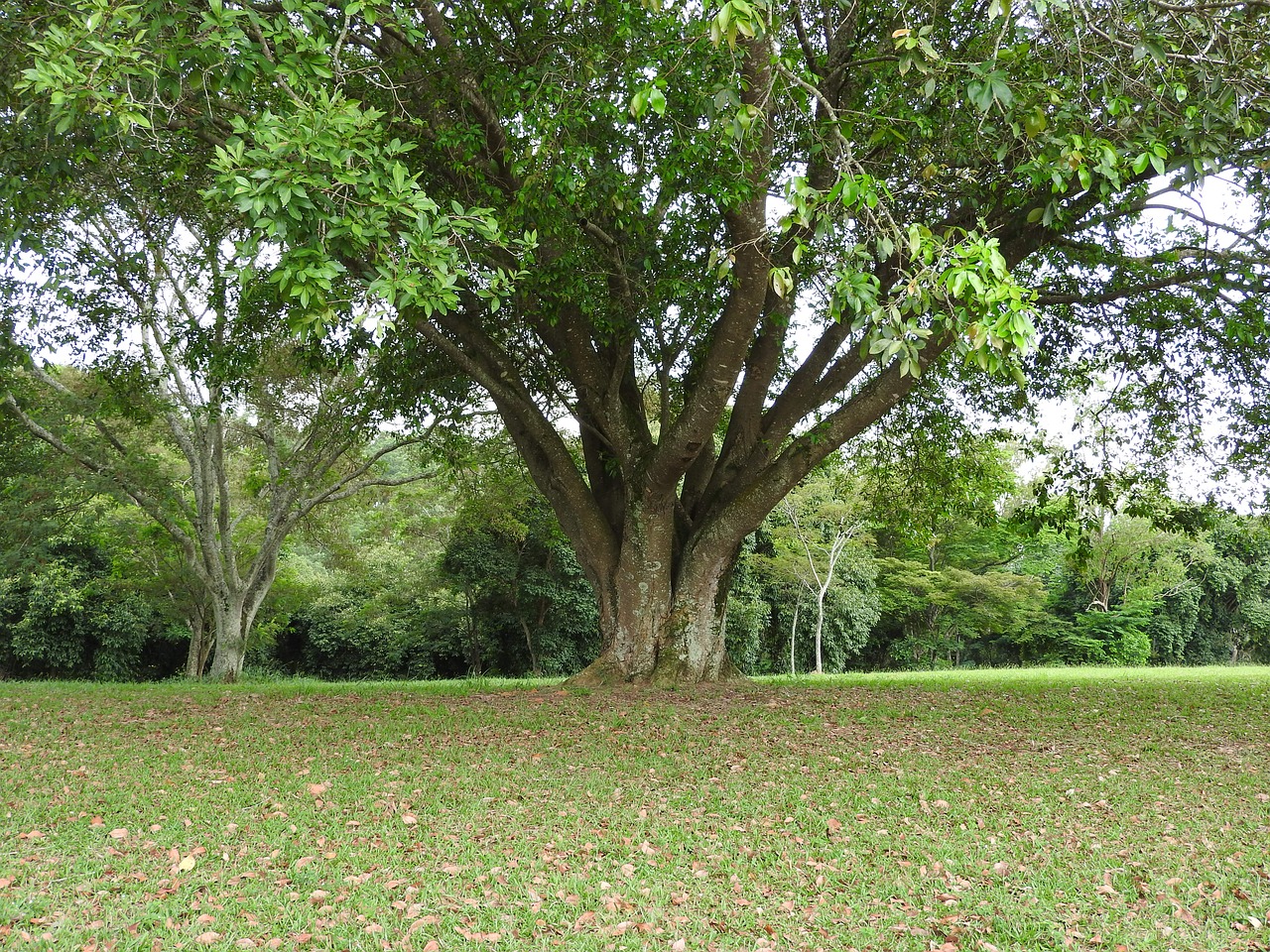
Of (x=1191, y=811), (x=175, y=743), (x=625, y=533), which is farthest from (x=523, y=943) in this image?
(x=625, y=533)

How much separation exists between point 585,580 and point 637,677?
42.3 ft

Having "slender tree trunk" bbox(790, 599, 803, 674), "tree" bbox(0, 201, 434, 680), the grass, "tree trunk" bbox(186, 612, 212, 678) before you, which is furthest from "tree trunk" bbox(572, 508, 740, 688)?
"slender tree trunk" bbox(790, 599, 803, 674)

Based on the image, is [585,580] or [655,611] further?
[585,580]

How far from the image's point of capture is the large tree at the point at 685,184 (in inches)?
163

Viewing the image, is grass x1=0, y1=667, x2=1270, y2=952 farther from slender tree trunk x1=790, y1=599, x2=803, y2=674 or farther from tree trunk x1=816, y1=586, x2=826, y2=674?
slender tree trunk x1=790, y1=599, x2=803, y2=674

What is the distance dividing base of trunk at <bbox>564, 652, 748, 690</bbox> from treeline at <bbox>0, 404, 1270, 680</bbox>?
16.4 feet

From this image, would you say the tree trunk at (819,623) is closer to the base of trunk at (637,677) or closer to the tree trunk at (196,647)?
the base of trunk at (637,677)

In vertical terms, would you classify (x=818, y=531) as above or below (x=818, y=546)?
above

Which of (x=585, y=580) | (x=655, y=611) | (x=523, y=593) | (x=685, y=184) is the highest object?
(x=685, y=184)

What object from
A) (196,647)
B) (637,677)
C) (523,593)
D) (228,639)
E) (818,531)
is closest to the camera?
(637,677)

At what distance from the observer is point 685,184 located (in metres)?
7.29

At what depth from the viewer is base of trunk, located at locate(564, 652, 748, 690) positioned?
9.48 meters

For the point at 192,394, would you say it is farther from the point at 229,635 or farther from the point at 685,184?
the point at 685,184

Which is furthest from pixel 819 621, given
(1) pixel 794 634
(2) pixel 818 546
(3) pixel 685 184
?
(3) pixel 685 184
